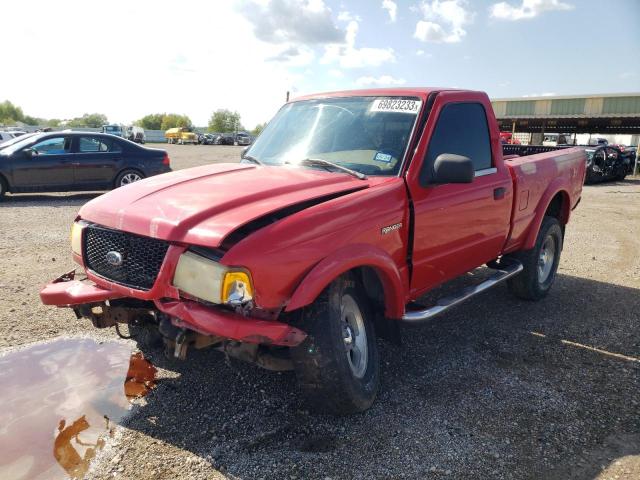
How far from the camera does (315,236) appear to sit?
2.80 metres

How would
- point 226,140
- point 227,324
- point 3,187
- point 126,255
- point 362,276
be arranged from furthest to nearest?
point 226,140
point 3,187
point 362,276
point 126,255
point 227,324

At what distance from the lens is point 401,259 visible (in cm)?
348

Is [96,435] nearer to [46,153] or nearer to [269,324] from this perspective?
[269,324]

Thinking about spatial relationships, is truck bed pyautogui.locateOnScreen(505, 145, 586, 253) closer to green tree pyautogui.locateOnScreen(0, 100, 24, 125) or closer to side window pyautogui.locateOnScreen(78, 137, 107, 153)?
side window pyautogui.locateOnScreen(78, 137, 107, 153)

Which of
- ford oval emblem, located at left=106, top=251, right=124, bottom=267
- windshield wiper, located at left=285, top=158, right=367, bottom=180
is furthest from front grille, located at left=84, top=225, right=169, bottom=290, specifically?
windshield wiper, located at left=285, top=158, right=367, bottom=180

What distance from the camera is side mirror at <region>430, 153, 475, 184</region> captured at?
3.36m

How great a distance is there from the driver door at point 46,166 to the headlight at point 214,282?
10.1 m

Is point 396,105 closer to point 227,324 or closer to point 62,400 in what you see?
point 227,324

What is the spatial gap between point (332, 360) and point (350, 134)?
70.9 inches

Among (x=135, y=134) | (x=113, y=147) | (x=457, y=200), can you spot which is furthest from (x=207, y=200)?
(x=135, y=134)

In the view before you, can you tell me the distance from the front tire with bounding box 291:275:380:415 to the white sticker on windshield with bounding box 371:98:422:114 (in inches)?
55.7

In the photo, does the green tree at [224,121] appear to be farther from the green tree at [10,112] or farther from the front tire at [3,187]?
the front tire at [3,187]

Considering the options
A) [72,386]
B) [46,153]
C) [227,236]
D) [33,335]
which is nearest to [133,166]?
[46,153]

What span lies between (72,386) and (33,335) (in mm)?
1031
